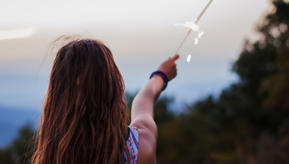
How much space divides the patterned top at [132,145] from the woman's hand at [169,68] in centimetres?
61

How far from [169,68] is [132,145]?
700mm

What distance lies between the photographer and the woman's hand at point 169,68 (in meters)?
1.68

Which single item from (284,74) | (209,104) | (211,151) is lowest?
(211,151)

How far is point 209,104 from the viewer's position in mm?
27766

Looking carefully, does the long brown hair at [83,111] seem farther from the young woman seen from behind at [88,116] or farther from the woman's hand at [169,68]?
the woman's hand at [169,68]

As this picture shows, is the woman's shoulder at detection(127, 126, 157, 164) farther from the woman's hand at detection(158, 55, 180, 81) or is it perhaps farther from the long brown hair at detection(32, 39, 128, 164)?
the woman's hand at detection(158, 55, 180, 81)

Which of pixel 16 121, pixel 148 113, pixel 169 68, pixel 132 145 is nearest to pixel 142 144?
pixel 132 145

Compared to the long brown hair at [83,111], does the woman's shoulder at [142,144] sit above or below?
below

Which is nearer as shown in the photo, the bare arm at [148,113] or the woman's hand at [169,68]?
the bare arm at [148,113]

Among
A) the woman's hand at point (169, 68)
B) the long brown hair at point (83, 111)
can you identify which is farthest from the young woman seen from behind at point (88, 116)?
the woman's hand at point (169, 68)

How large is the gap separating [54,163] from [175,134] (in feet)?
99.9

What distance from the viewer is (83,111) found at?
109 centimetres

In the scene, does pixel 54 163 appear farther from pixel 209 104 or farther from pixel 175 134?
pixel 175 134

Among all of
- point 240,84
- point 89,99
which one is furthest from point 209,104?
point 89,99
